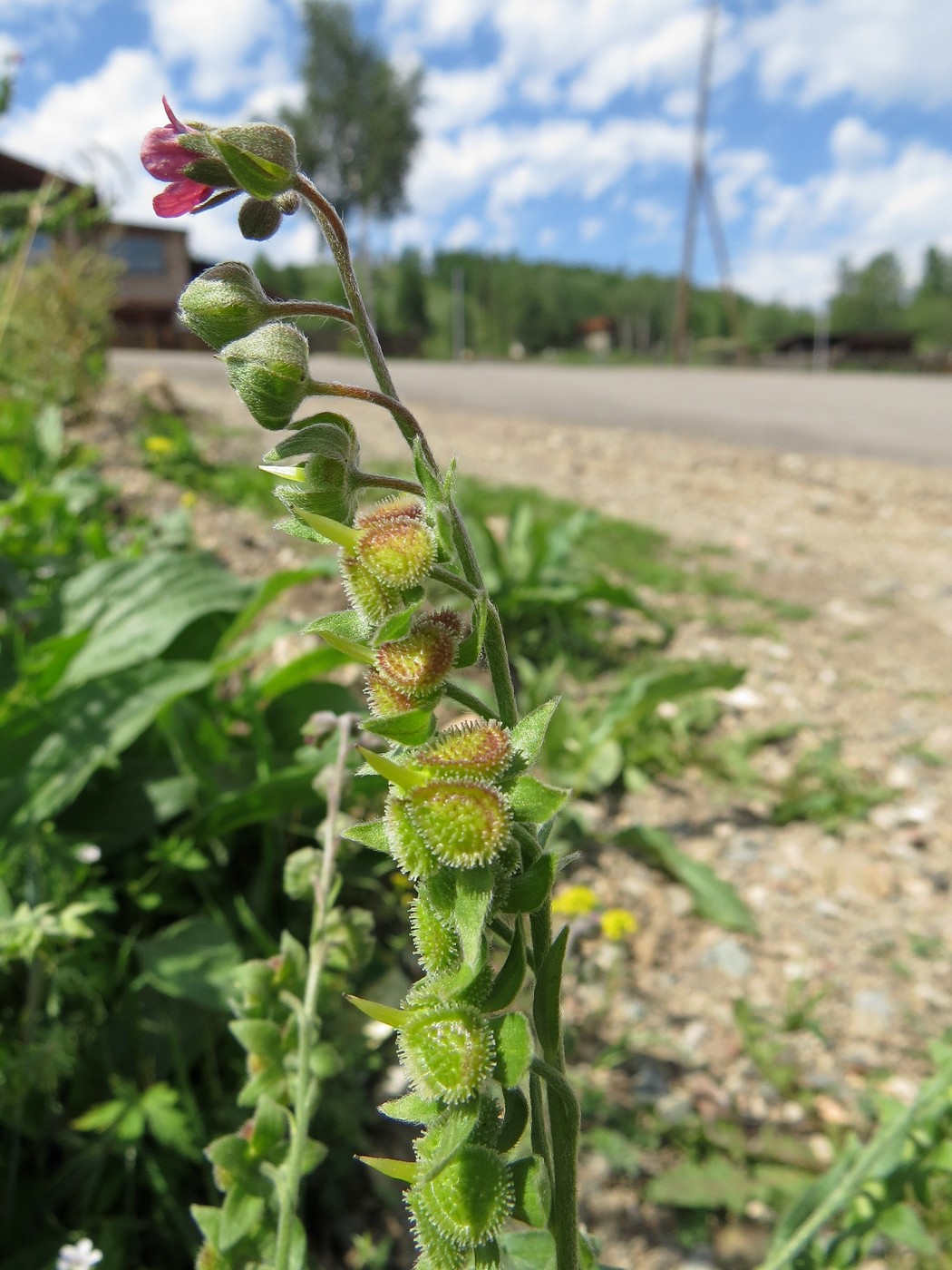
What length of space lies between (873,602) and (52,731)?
3457mm

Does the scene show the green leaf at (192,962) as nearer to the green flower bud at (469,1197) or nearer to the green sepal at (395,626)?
the green flower bud at (469,1197)

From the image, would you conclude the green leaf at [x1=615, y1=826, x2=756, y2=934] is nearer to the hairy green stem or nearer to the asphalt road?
the hairy green stem

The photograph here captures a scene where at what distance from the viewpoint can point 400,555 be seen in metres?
0.63

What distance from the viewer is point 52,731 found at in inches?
80.2

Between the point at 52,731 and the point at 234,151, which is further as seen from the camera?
the point at 52,731

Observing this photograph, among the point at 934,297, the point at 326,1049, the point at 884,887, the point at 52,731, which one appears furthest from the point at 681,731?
the point at 934,297

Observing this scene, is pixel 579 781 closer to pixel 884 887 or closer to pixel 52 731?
pixel 884 887

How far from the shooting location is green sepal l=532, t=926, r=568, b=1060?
65cm

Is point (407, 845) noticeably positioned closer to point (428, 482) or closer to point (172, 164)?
point (428, 482)

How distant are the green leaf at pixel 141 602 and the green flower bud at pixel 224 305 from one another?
1.59 m

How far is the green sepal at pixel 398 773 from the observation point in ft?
1.90

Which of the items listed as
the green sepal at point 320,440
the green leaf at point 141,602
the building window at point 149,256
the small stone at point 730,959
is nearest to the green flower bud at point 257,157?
the green sepal at point 320,440

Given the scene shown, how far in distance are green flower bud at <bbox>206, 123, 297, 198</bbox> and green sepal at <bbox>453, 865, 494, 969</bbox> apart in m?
0.48

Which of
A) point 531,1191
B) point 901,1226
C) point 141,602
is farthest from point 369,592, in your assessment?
point 141,602
